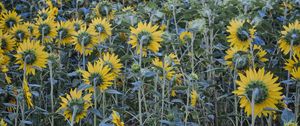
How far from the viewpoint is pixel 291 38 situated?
186 centimetres

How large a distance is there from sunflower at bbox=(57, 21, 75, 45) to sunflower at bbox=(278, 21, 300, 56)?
0.96m

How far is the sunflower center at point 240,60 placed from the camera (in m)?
1.74

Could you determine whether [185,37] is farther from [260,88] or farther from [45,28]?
[260,88]

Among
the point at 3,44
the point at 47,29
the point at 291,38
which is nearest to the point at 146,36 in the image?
the point at 291,38

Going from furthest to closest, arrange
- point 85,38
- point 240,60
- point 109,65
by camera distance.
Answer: point 85,38
point 109,65
point 240,60

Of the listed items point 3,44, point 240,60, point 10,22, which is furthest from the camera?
point 10,22

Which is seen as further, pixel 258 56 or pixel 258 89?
pixel 258 56

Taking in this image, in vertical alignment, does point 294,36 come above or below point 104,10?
below

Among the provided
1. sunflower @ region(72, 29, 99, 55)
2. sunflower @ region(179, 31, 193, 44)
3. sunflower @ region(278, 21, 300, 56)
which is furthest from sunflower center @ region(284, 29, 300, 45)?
sunflower @ region(72, 29, 99, 55)

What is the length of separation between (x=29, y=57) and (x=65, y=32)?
436mm

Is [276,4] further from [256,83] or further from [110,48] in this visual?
[256,83]

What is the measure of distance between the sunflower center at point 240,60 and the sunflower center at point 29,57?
0.76m

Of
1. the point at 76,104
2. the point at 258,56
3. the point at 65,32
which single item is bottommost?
the point at 76,104

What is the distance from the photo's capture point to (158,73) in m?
1.82
